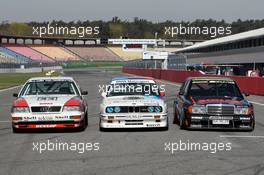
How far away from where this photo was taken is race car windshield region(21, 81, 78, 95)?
13773 mm

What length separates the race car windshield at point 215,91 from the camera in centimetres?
1373

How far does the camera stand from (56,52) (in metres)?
140

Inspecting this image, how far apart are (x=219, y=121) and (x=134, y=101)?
80.4 inches

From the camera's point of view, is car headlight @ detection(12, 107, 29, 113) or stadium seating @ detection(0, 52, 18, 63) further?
stadium seating @ detection(0, 52, 18, 63)

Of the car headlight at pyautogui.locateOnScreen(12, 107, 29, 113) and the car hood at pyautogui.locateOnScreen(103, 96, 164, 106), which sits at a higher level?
the car hood at pyautogui.locateOnScreen(103, 96, 164, 106)

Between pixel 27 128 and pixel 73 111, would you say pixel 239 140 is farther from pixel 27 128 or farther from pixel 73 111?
pixel 27 128

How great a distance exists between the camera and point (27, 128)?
12.6 meters

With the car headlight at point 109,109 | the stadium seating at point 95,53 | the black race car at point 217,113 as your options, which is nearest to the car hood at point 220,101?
the black race car at point 217,113

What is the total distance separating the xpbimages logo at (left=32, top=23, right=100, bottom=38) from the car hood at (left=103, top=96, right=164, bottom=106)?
500 ft

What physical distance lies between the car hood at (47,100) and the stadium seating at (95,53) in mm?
130444

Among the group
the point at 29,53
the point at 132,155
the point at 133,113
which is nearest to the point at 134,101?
the point at 133,113

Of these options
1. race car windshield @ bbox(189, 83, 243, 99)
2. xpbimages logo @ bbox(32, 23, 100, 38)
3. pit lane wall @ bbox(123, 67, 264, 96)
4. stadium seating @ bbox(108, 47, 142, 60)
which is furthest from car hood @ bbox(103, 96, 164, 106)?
xpbimages logo @ bbox(32, 23, 100, 38)

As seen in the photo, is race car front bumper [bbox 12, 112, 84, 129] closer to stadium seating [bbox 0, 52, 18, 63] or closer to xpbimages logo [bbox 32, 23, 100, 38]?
stadium seating [bbox 0, 52, 18, 63]

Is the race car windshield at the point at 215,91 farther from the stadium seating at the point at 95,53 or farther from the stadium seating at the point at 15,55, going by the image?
the stadium seating at the point at 95,53
